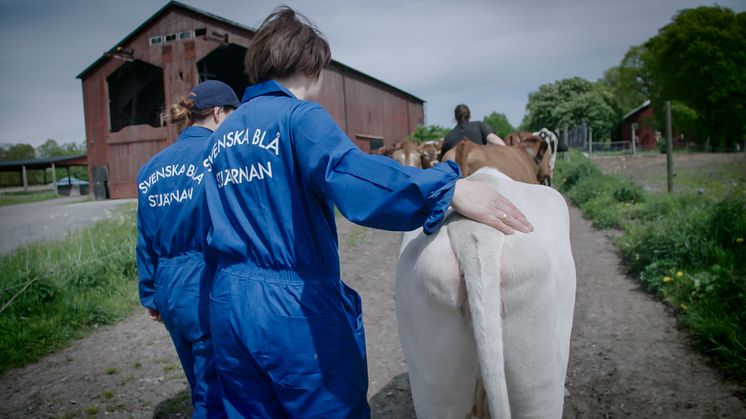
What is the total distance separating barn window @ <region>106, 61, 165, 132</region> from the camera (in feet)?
70.4

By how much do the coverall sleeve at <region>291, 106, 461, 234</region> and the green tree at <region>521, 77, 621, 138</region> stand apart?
64.0 m

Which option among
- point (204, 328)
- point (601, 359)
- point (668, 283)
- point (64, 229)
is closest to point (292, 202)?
point (204, 328)

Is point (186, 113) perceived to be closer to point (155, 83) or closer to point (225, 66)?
point (225, 66)

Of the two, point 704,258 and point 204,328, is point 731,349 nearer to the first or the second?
point 704,258

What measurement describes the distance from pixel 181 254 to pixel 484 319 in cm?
160

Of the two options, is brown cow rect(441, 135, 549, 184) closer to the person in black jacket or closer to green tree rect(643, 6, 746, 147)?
the person in black jacket

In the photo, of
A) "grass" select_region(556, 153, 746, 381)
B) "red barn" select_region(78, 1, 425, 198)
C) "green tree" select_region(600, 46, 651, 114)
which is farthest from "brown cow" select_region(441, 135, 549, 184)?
"green tree" select_region(600, 46, 651, 114)

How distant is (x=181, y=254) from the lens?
97.4 inches

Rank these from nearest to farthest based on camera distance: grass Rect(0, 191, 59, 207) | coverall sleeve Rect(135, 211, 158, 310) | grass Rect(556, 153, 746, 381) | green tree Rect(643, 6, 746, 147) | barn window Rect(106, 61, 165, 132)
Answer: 1. coverall sleeve Rect(135, 211, 158, 310)
2. grass Rect(556, 153, 746, 381)
3. grass Rect(0, 191, 59, 207)
4. barn window Rect(106, 61, 165, 132)
5. green tree Rect(643, 6, 746, 147)

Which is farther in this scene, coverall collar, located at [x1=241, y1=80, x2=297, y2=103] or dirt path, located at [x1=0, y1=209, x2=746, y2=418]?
dirt path, located at [x1=0, y1=209, x2=746, y2=418]

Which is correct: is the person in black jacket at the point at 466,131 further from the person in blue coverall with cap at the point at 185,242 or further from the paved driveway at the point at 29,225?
the paved driveway at the point at 29,225

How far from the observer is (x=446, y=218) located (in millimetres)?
1776

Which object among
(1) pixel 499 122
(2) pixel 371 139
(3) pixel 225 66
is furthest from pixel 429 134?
(1) pixel 499 122

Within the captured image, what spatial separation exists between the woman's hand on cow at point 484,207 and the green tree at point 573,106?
63802 mm
